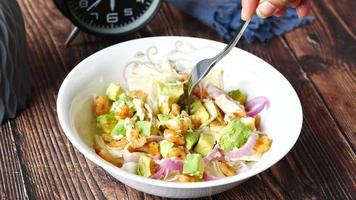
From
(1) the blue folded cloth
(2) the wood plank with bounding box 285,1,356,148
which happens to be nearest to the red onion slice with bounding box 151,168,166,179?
(2) the wood plank with bounding box 285,1,356,148

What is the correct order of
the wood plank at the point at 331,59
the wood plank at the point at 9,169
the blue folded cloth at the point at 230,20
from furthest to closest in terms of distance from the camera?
the blue folded cloth at the point at 230,20 → the wood plank at the point at 331,59 → the wood plank at the point at 9,169

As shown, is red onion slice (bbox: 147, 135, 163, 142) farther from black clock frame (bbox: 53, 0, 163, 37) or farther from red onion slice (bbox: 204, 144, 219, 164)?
black clock frame (bbox: 53, 0, 163, 37)

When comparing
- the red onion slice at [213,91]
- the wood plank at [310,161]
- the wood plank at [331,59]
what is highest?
the red onion slice at [213,91]

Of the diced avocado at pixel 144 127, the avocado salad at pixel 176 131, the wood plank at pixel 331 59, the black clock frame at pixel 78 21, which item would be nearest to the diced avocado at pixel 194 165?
the avocado salad at pixel 176 131

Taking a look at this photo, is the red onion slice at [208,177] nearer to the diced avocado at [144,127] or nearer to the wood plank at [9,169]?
the diced avocado at [144,127]

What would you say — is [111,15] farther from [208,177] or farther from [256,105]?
[208,177]

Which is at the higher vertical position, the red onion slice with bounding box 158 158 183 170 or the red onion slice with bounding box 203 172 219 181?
the red onion slice with bounding box 158 158 183 170
